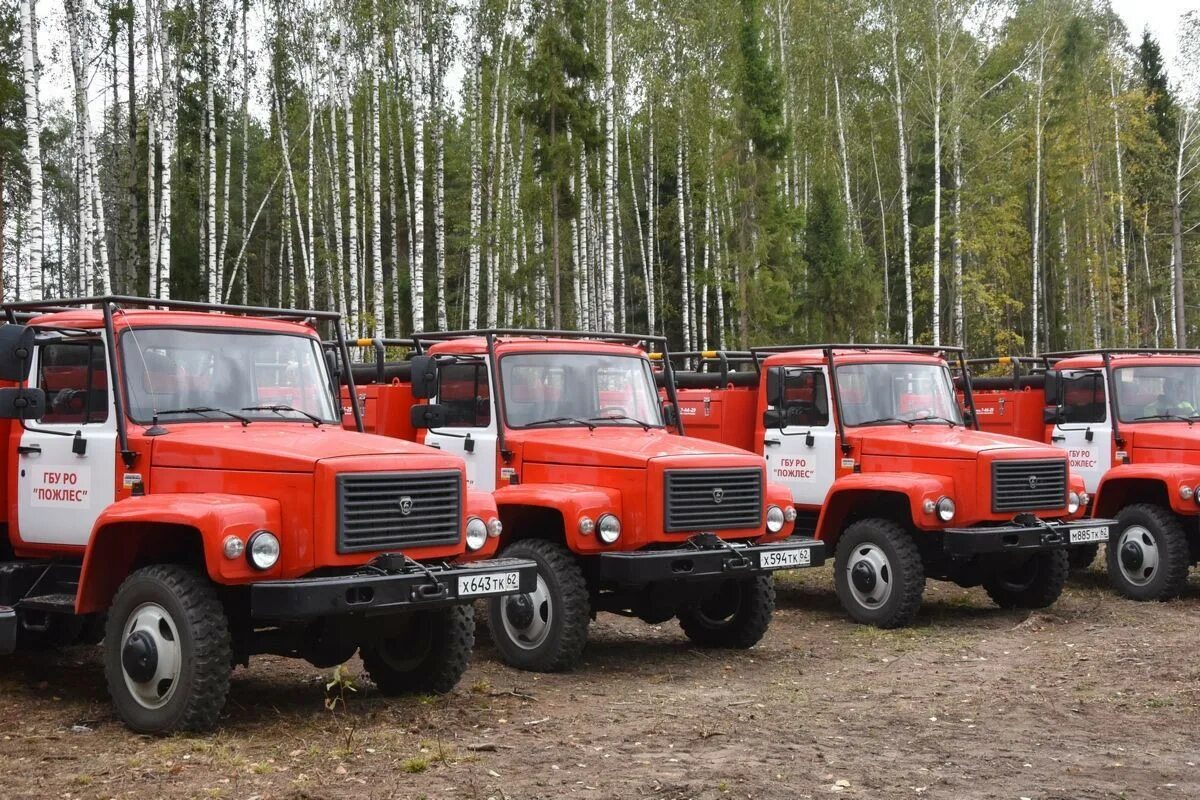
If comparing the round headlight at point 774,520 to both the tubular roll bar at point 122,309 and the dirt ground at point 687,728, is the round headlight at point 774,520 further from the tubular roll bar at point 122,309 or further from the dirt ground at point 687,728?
the tubular roll bar at point 122,309

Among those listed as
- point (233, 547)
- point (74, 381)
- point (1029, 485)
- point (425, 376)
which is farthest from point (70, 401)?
point (1029, 485)

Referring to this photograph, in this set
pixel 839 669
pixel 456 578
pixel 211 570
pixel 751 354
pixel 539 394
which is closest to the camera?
pixel 211 570

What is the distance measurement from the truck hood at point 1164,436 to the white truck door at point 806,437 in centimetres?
350

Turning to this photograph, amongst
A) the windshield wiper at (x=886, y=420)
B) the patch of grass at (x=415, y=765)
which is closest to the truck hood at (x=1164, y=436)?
the windshield wiper at (x=886, y=420)

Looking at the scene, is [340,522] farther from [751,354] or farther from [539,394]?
[751,354]

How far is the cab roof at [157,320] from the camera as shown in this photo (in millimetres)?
7945

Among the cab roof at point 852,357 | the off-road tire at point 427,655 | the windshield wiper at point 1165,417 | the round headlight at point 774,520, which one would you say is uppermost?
the cab roof at point 852,357

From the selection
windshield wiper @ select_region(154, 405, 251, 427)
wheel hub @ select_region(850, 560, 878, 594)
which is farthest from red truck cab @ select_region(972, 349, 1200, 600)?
windshield wiper @ select_region(154, 405, 251, 427)

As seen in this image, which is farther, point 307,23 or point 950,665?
point 307,23

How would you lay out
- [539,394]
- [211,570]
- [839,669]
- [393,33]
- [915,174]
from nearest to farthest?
[211,570]
[839,669]
[539,394]
[393,33]
[915,174]

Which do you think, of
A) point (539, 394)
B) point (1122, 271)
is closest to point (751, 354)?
point (539, 394)

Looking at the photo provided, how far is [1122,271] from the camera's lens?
4447 cm

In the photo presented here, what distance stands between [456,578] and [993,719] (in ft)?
10.6

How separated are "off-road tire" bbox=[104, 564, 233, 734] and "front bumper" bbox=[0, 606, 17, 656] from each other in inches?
37.7
